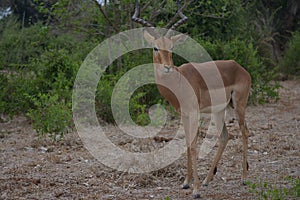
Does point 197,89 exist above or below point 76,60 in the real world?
above

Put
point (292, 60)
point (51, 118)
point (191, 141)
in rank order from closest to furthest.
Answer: point (191, 141) < point (51, 118) < point (292, 60)

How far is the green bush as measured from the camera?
1661 centimetres

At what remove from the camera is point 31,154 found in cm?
716

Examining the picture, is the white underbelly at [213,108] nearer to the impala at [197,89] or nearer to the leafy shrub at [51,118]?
the impala at [197,89]

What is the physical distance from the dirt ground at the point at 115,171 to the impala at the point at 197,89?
31 centimetres

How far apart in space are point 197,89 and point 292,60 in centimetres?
1193

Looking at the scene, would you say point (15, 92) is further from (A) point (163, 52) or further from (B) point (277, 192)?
(B) point (277, 192)

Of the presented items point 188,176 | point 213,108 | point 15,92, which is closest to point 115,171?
point 188,176

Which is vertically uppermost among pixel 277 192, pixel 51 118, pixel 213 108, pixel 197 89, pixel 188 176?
pixel 197 89

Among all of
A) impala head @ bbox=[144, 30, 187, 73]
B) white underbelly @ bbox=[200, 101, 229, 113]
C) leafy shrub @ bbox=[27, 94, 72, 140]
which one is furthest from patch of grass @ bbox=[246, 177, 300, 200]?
leafy shrub @ bbox=[27, 94, 72, 140]

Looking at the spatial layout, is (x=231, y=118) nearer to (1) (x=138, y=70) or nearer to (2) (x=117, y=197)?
(1) (x=138, y=70)

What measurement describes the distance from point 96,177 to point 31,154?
65.6 inches

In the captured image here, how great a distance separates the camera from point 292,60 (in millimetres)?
16875

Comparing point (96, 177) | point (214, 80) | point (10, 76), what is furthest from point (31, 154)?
point (10, 76)
